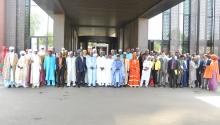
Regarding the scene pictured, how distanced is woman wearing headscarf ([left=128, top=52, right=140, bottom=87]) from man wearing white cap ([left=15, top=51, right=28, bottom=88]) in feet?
17.0

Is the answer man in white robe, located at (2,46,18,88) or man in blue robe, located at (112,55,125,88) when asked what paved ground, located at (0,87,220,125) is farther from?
man in blue robe, located at (112,55,125,88)

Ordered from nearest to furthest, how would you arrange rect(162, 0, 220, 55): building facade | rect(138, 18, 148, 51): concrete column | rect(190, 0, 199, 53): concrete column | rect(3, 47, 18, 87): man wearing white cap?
1. rect(3, 47, 18, 87): man wearing white cap
2. rect(138, 18, 148, 51): concrete column
3. rect(162, 0, 220, 55): building facade
4. rect(190, 0, 199, 53): concrete column

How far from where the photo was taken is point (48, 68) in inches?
758

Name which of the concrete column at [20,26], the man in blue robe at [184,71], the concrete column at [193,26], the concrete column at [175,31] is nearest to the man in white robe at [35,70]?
the man in blue robe at [184,71]

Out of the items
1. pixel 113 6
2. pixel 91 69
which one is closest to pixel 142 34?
pixel 113 6

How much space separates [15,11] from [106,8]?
485 inches

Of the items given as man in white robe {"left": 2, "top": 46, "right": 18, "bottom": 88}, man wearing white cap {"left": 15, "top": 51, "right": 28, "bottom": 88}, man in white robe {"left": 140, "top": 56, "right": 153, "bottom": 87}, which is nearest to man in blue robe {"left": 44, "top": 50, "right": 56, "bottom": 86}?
man wearing white cap {"left": 15, "top": 51, "right": 28, "bottom": 88}

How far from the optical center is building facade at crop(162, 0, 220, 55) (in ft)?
125

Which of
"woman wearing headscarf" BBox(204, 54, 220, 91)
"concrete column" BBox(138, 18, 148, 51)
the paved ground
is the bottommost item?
the paved ground

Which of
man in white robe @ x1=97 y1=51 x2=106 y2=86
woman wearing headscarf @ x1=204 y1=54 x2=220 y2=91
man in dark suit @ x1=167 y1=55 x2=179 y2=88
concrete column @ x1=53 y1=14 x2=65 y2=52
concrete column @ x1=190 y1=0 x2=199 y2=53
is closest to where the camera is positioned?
woman wearing headscarf @ x1=204 y1=54 x2=220 y2=91

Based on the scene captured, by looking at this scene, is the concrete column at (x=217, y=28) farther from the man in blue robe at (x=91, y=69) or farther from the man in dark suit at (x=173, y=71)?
the man in blue robe at (x=91, y=69)

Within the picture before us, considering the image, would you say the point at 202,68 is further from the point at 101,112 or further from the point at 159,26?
the point at 159,26

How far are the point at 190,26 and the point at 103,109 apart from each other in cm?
2814

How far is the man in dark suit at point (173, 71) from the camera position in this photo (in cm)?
2012
